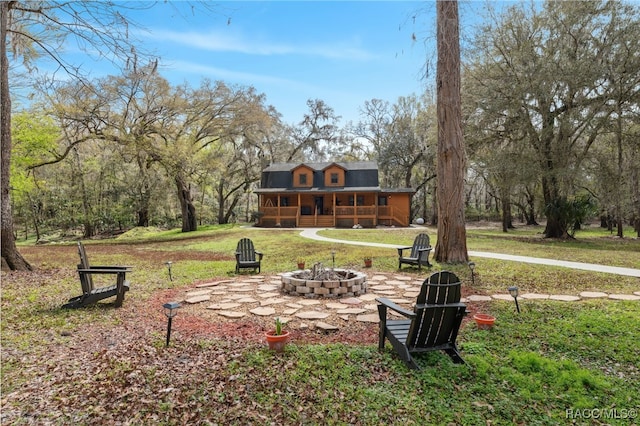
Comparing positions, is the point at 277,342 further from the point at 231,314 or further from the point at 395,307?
the point at 231,314

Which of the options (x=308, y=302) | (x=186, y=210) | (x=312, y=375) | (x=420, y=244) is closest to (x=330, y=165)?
(x=186, y=210)

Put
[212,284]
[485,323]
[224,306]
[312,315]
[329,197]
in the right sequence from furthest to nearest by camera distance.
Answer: [329,197] < [212,284] < [224,306] < [312,315] < [485,323]

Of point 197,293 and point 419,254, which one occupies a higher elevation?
point 419,254

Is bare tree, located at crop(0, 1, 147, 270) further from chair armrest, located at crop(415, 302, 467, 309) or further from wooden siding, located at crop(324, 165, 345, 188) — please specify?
wooden siding, located at crop(324, 165, 345, 188)

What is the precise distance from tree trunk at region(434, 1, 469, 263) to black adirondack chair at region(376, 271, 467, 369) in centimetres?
575

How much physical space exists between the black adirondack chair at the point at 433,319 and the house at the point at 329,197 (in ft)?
68.4

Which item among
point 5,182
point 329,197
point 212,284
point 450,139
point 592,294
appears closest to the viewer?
point 592,294

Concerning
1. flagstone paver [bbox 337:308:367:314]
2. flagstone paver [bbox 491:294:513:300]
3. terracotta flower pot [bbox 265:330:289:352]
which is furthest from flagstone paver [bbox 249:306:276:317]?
flagstone paver [bbox 491:294:513:300]

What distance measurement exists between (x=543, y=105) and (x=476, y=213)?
1977 cm

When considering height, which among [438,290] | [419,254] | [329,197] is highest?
[329,197]

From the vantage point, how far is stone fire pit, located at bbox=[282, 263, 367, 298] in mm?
5914

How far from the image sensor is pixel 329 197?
27250 mm

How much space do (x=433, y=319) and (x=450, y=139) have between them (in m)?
6.32

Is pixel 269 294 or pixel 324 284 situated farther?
pixel 269 294
